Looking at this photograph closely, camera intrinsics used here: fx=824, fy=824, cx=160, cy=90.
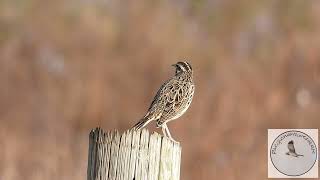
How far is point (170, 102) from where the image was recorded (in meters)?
3.55

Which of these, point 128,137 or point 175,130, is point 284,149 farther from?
point 128,137

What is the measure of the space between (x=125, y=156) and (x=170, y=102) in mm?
1578

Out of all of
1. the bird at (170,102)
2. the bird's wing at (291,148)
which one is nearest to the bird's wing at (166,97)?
the bird at (170,102)

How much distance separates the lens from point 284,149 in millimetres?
7098

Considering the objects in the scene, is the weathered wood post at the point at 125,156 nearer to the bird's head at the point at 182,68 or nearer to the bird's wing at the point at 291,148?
the bird's head at the point at 182,68

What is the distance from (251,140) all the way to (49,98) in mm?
1830

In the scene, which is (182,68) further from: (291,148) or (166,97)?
(291,148)

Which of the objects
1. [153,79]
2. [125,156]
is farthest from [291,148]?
[125,156]

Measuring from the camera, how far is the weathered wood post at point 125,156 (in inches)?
77.6

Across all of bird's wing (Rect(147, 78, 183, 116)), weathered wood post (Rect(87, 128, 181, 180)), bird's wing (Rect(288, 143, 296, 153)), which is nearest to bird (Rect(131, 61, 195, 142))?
bird's wing (Rect(147, 78, 183, 116))

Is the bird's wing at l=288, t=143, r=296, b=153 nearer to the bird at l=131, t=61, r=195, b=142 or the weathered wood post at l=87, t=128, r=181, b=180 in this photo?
the bird at l=131, t=61, r=195, b=142

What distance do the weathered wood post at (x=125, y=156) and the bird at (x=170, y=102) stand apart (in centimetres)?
110

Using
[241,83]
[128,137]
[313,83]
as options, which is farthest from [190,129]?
[128,137]

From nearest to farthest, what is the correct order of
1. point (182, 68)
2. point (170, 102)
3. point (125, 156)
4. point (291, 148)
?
1. point (125, 156)
2. point (170, 102)
3. point (182, 68)
4. point (291, 148)
